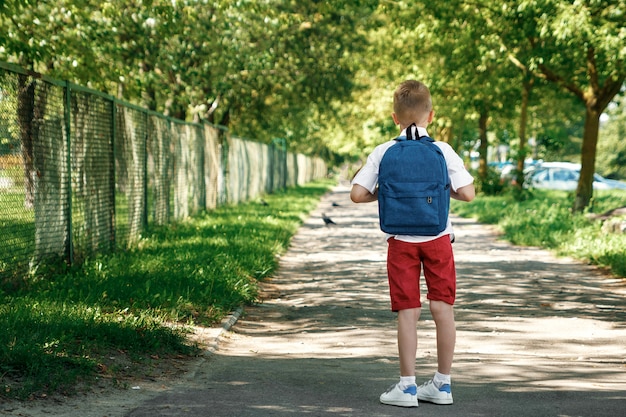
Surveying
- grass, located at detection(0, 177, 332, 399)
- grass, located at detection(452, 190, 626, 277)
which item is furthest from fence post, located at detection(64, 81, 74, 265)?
grass, located at detection(452, 190, 626, 277)

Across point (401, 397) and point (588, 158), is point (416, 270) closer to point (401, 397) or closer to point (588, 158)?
point (401, 397)

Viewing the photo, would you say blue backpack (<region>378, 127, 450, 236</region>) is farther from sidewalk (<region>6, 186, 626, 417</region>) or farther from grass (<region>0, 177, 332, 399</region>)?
grass (<region>0, 177, 332, 399</region>)

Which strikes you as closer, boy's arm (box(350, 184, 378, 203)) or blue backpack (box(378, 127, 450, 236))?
blue backpack (box(378, 127, 450, 236))

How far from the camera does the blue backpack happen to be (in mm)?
4930

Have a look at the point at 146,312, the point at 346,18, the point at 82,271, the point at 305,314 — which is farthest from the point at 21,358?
the point at 346,18

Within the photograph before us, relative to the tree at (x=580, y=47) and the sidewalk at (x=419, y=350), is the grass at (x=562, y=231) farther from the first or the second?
the tree at (x=580, y=47)

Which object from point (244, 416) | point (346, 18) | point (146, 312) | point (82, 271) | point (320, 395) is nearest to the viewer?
point (244, 416)

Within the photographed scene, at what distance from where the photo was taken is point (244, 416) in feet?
15.5

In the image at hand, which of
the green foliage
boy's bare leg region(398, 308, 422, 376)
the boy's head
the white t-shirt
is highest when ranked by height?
the boy's head

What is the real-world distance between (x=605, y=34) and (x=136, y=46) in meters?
12.6

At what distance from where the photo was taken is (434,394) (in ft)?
16.7

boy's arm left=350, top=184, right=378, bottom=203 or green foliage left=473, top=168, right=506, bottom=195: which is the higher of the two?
boy's arm left=350, top=184, right=378, bottom=203

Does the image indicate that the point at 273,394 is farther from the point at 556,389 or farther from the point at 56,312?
the point at 56,312

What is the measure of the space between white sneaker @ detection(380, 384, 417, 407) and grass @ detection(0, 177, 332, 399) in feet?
5.24
